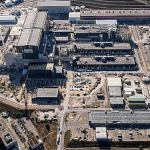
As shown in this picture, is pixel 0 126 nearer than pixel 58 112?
Yes

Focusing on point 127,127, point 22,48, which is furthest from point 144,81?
point 22,48

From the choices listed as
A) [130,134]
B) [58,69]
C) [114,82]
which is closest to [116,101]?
[114,82]

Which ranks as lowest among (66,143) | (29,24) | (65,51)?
(66,143)

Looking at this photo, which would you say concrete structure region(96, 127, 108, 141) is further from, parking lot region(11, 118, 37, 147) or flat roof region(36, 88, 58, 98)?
flat roof region(36, 88, 58, 98)

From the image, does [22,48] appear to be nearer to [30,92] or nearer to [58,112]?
[30,92]

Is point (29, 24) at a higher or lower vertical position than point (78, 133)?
higher

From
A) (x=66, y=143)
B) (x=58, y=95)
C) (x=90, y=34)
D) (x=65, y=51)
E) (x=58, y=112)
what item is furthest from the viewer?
(x=90, y=34)

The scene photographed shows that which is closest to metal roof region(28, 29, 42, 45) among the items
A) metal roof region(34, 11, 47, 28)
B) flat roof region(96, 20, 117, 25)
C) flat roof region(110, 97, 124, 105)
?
metal roof region(34, 11, 47, 28)
